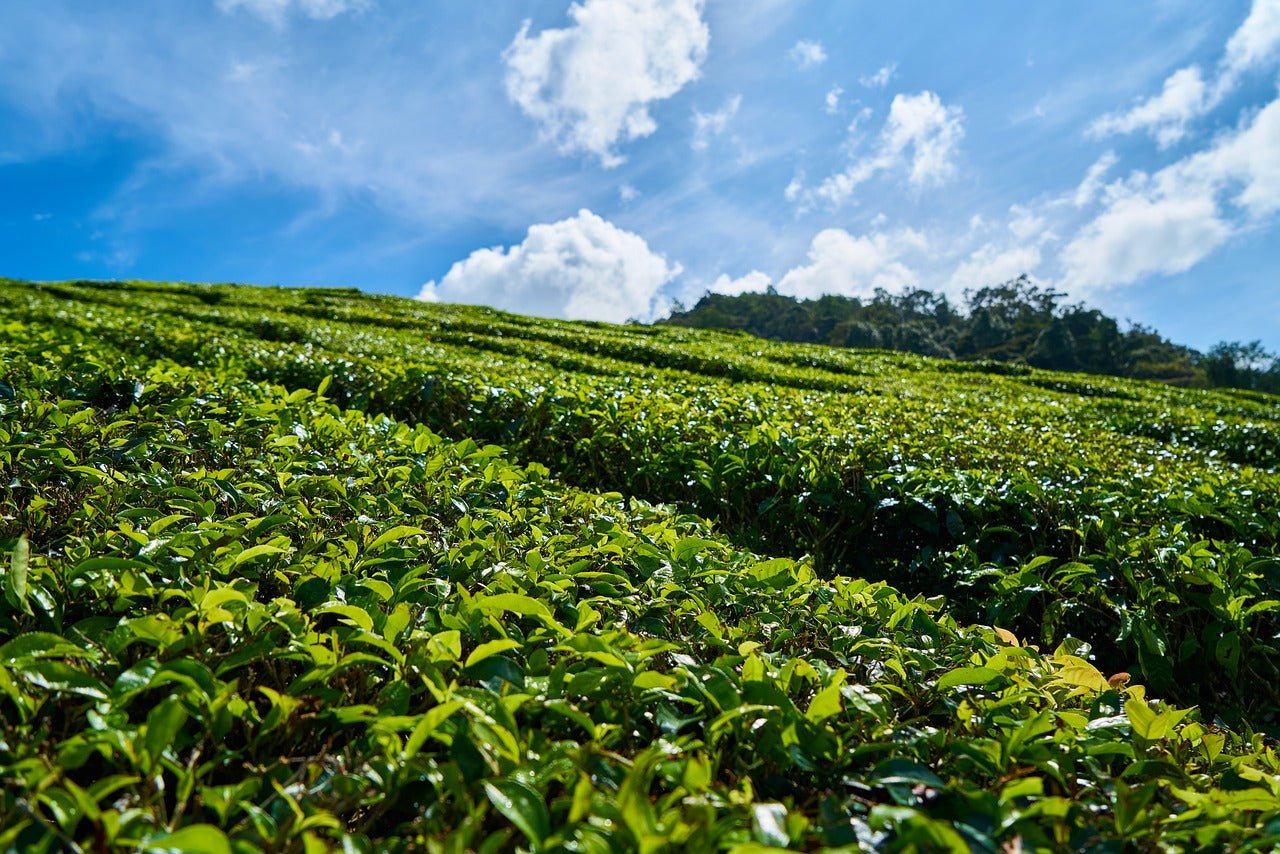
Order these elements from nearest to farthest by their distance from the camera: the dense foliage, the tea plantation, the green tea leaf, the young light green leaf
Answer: the green tea leaf → the tea plantation → the young light green leaf → the dense foliage

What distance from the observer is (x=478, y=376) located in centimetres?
668

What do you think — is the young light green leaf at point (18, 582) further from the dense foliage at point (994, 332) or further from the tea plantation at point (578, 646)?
the dense foliage at point (994, 332)

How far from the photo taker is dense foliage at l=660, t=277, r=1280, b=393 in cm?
7500

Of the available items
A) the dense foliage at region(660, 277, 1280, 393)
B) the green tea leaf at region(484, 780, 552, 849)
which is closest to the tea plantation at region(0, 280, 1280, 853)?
the green tea leaf at region(484, 780, 552, 849)

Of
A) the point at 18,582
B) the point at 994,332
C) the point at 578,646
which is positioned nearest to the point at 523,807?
the point at 578,646

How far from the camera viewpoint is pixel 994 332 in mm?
88188

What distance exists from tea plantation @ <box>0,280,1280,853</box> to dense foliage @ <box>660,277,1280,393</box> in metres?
77.4

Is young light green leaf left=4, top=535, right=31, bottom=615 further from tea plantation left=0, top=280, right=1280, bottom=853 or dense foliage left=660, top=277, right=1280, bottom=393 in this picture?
dense foliage left=660, top=277, right=1280, bottom=393

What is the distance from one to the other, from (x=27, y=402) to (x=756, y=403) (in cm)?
564

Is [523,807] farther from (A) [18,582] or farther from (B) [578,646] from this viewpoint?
(A) [18,582]

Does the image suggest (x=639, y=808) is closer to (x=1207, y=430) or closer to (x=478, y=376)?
(x=478, y=376)

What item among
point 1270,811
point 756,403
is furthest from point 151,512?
point 756,403

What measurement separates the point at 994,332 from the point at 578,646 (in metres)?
100

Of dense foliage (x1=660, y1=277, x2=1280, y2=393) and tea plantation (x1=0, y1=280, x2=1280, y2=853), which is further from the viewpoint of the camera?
dense foliage (x1=660, y1=277, x2=1280, y2=393)
